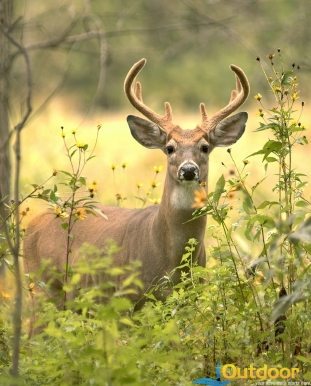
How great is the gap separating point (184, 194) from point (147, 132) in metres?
0.93

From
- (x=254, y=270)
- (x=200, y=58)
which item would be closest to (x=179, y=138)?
(x=254, y=270)

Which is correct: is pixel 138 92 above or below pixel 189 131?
above

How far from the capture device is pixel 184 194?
315 inches

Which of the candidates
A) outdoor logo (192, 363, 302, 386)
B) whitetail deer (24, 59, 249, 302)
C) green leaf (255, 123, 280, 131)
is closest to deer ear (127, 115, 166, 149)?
whitetail deer (24, 59, 249, 302)

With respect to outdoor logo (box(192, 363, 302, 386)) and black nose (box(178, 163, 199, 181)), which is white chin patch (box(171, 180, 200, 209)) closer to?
black nose (box(178, 163, 199, 181))

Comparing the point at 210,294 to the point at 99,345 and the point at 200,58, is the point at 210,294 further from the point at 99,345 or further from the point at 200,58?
the point at 200,58

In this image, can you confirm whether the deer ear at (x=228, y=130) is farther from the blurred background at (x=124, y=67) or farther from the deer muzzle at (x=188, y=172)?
the deer muzzle at (x=188, y=172)

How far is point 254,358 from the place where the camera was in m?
5.45

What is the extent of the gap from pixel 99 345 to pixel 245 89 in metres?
4.02

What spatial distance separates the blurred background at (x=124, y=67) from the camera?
8.02m

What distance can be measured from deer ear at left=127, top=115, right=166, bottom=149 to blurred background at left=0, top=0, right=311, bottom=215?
0.30 metres

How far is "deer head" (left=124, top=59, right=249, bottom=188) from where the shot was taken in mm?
8219

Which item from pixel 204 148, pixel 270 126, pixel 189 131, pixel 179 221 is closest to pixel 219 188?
pixel 270 126

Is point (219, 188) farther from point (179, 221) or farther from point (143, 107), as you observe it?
point (143, 107)
